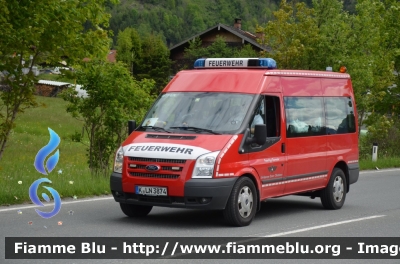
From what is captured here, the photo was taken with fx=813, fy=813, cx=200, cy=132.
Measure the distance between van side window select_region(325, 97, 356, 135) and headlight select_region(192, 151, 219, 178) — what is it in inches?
141

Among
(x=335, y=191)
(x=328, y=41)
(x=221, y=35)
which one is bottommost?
(x=335, y=191)

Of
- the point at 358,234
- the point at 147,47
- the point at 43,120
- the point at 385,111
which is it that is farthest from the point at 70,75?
the point at 147,47

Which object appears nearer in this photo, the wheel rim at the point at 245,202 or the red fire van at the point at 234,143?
the red fire van at the point at 234,143

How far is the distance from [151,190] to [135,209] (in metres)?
1.08

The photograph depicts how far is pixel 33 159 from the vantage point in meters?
25.8

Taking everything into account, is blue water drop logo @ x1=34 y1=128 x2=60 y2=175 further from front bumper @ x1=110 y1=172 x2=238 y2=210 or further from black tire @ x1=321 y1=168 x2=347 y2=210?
black tire @ x1=321 y1=168 x2=347 y2=210

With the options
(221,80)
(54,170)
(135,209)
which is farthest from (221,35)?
(135,209)

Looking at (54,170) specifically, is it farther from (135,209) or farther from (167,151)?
(167,151)

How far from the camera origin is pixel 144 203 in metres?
11.2

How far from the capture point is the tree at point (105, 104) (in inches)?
688

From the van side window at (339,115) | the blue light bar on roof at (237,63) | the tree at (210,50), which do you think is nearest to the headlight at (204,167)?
the blue light bar on roof at (237,63)

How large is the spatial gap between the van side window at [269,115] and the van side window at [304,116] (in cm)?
28

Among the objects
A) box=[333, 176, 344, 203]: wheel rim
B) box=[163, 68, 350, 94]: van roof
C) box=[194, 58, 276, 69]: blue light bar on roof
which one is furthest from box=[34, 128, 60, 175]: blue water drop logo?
box=[333, 176, 344, 203]: wheel rim

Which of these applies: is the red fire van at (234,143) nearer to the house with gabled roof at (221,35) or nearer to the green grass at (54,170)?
the green grass at (54,170)
